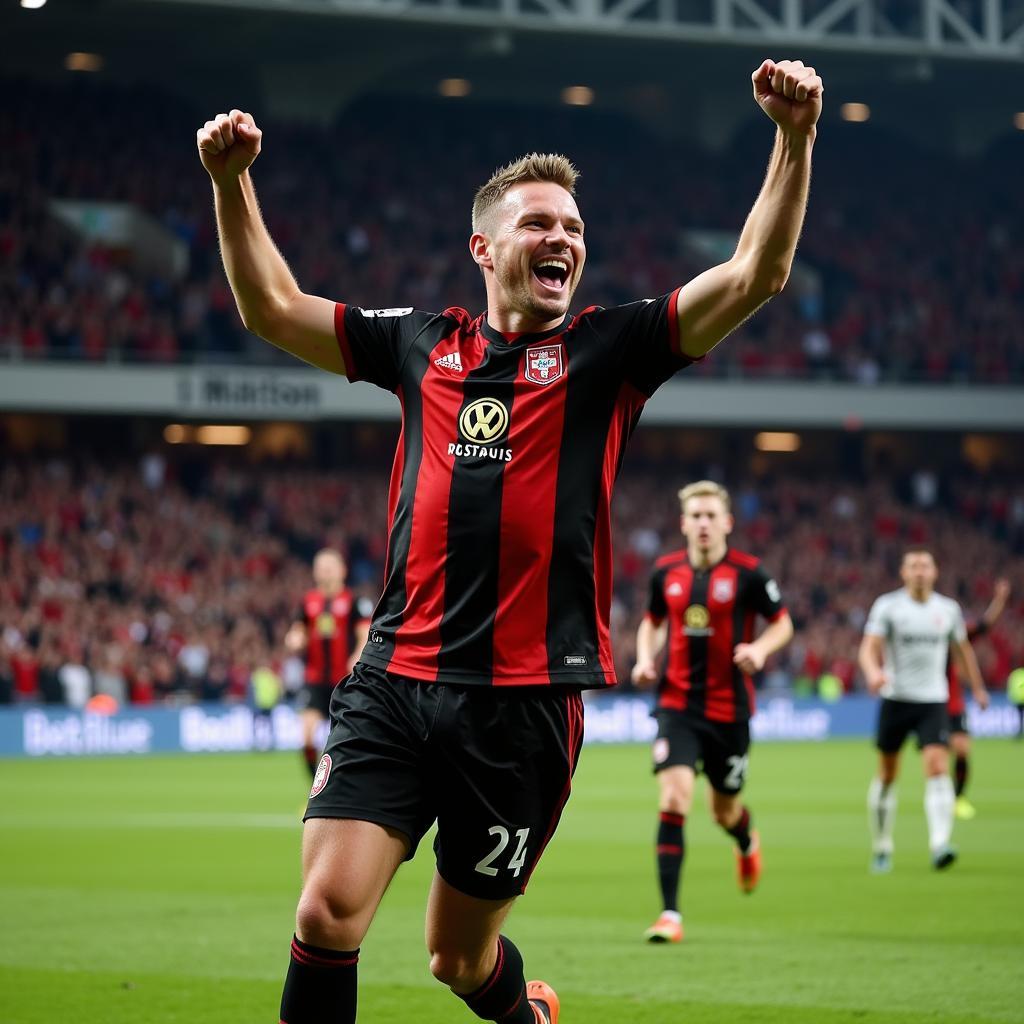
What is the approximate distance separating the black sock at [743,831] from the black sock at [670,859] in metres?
0.82

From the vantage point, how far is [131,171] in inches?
1581

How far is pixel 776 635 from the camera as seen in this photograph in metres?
11.4

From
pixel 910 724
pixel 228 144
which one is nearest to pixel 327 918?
pixel 228 144

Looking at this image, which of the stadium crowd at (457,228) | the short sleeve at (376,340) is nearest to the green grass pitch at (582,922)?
the short sleeve at (376,340)

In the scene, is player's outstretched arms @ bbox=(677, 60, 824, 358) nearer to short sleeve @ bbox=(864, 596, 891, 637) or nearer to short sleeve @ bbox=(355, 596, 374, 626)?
short sleeve @ bbox=(864, 596, 891, 637)

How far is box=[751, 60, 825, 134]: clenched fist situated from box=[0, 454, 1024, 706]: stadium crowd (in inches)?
1031

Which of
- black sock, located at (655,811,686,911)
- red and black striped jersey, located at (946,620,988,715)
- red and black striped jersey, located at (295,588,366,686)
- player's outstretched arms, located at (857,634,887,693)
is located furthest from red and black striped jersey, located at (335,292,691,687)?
red and black striped jersey, located at (295,588,366,686)

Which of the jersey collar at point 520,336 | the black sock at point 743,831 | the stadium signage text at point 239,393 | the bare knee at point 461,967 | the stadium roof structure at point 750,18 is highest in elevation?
the stadium roof structure at point 750,18

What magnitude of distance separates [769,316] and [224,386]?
14.1 m

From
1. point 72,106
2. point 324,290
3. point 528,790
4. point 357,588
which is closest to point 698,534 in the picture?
point 528,790

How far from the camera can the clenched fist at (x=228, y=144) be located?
504 centimetres

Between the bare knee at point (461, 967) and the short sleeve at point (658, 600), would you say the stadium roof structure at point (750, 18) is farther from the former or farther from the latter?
the bare knee at point (461, 967)

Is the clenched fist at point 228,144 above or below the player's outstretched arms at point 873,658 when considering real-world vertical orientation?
above

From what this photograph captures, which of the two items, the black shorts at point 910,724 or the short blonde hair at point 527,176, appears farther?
the black shorts at point 910,724
